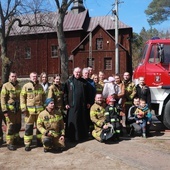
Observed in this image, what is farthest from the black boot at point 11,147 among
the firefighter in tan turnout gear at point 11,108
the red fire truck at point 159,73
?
A: the red fire truck at point 159,73

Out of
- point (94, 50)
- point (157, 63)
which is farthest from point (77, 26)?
point (157, 63)

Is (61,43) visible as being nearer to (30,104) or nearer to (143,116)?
(143,116)

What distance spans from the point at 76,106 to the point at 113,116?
958mm

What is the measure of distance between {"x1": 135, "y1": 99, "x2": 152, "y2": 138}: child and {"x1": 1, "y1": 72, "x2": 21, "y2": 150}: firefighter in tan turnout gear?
308 centimetres

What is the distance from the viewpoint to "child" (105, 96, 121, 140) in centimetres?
716

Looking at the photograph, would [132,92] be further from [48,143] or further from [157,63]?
[48,143]

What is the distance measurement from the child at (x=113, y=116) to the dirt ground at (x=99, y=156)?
0.33 m

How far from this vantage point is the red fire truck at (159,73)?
322 inches

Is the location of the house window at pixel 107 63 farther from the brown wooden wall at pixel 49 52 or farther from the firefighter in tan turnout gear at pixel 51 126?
the firefighter in tan turnout gear at pixel 51 126

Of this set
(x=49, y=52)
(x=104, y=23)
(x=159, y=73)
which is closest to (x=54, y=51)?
(x=49, y=52)

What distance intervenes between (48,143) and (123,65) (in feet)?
106

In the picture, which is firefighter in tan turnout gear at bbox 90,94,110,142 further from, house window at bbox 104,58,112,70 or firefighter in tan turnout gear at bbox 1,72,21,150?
house window at bbox 104,58,112,70

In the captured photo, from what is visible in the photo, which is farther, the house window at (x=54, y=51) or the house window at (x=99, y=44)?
the house window at (x=54, y=51)

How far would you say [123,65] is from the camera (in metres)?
37.8
